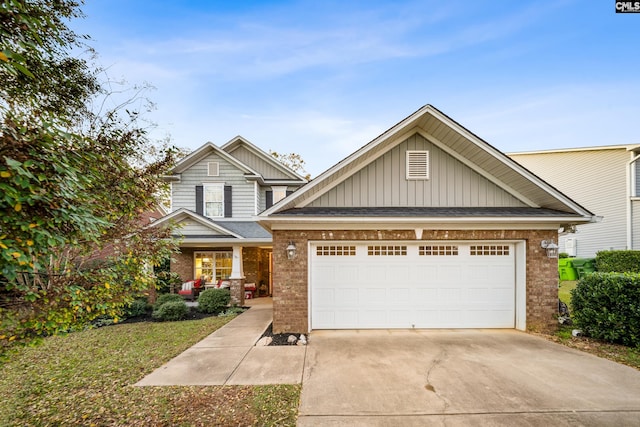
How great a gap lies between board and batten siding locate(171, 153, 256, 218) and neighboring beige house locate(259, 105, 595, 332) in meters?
6.41

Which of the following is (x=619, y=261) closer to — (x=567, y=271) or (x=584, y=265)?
(x=584, y=265)

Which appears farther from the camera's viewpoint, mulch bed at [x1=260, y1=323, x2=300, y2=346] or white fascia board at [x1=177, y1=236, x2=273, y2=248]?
white fascia board at [x1=177, y1=236, x2=273, y2=248]

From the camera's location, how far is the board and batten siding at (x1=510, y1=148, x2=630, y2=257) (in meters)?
15.8

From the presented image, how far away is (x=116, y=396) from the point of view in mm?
4176

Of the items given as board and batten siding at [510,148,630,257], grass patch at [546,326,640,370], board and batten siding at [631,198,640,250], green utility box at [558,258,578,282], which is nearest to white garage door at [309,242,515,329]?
grass patch at [546,326,640,370]

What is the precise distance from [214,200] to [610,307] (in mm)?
14229

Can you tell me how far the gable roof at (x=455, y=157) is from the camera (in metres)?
6.87

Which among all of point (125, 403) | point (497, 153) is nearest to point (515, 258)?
point (497, 153)

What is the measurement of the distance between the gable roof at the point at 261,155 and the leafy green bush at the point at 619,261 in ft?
53.1

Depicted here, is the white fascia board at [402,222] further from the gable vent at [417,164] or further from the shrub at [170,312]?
the shrub at [170,312]

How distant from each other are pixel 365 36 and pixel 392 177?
8.36 meters

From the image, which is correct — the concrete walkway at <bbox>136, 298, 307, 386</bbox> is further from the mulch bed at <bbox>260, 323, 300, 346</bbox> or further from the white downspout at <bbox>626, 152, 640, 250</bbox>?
the white downspout at <bbox>626, 152, 640, 250</bbox>

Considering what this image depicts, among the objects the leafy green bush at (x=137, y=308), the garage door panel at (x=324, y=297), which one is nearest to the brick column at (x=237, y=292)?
the leafy green bush at (x=137, y=308)

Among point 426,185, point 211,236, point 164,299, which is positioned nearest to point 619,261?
point 426,185
